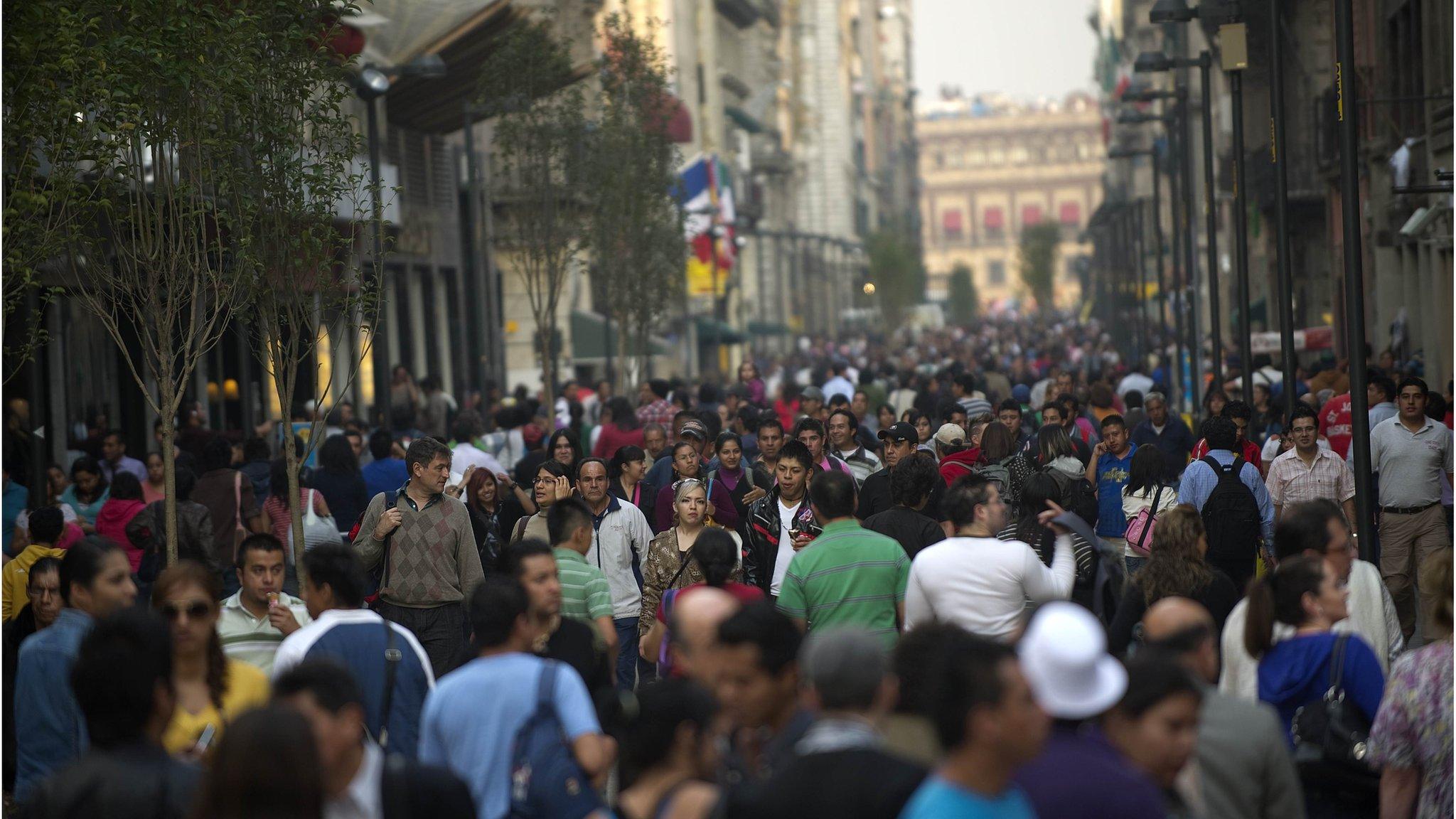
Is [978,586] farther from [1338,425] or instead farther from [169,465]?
[1338,425]

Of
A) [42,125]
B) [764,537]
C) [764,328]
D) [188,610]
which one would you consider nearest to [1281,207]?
[764,537]

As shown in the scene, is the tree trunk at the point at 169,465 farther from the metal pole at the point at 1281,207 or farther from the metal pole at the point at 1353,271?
the metal pole at the point at 1281,207

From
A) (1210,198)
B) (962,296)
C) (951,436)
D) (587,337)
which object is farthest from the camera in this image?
(962,296)

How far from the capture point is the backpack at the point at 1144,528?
34.0ft

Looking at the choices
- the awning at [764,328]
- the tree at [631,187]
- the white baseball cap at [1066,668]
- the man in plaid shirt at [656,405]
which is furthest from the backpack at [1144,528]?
the awning at [764,328]

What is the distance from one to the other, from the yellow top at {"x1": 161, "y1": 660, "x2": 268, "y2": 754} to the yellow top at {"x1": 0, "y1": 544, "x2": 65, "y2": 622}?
10.6 ft

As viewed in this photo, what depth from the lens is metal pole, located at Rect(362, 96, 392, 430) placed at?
1254cm

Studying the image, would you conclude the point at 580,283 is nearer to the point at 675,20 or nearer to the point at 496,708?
the point at 675,20

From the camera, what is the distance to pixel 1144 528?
408 inches

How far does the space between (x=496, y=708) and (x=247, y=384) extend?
21.0m

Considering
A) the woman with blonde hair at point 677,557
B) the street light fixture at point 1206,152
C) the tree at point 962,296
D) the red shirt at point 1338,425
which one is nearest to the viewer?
the woman with blonde hair at point 677,557

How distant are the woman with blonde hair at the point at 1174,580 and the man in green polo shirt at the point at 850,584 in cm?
85

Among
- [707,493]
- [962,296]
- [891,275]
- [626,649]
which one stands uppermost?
[891,275]

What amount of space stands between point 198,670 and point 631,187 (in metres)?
21.3
